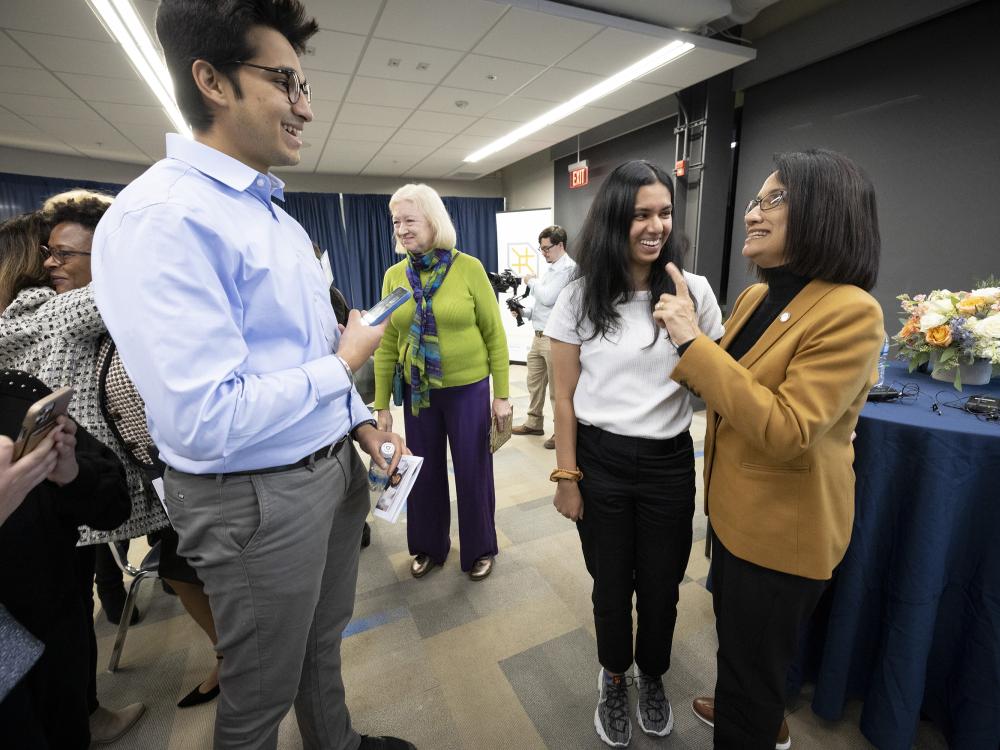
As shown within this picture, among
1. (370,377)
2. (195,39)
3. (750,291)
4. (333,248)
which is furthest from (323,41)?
(333,248)

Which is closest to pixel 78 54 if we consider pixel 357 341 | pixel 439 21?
pixel 439 21

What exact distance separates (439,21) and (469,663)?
3351mm

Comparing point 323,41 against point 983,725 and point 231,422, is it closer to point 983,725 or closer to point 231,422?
point 231,422

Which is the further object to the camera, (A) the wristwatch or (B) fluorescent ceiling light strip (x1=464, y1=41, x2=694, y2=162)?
(B) fluorescent ceiling light strip (x1=464, y1=41, x2=694, y2=162)

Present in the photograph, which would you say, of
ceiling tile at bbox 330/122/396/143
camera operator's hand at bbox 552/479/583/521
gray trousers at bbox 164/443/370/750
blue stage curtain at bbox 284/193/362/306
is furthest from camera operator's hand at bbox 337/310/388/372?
blue stage curtain at bbox 284/193/362/306

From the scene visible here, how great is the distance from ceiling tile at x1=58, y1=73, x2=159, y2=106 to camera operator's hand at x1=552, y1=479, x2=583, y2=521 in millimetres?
4265

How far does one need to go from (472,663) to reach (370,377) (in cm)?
138

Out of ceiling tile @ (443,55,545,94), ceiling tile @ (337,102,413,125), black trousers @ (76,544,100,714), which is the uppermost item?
ceiling tile @ (443,55,545,94)

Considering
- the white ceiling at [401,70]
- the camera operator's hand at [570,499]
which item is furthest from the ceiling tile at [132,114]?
the camera operator's hand at [570,499]

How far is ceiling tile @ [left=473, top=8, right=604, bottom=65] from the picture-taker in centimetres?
279

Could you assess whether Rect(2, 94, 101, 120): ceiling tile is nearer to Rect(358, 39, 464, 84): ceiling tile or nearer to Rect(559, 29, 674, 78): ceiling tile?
Rect(358, 39, 464, 84): ceiling tile

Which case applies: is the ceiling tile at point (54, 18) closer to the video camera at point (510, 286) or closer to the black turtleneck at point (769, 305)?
the video camera at point (510, 286)

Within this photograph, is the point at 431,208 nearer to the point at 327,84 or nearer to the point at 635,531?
the point at 635,531

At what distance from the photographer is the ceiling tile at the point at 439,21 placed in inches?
102
